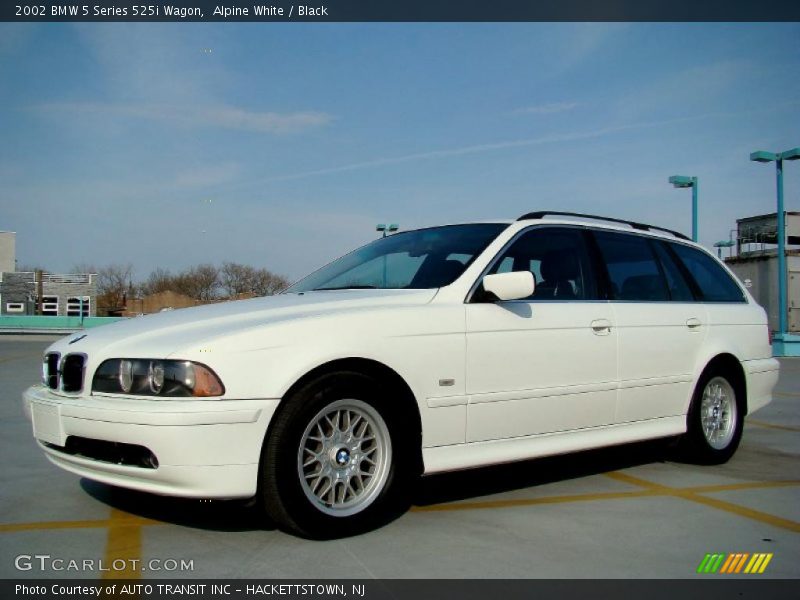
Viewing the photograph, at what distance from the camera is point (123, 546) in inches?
135

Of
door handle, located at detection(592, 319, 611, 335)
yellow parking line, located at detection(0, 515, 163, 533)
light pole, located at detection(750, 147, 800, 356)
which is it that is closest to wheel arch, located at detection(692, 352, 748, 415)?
door handle, located at detection(592, 319, 611, 335)

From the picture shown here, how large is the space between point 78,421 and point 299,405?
103cm

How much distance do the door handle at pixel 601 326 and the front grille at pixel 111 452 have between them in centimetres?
275

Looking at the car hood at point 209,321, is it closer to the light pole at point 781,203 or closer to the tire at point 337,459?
the tire at point 337,459

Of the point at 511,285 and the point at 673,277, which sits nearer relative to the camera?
the point at 511,285

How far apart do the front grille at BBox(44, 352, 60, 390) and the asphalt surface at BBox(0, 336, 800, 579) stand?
0.69 m

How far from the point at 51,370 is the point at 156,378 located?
3.12ft

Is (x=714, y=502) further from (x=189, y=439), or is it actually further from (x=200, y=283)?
(x=200, y=283)

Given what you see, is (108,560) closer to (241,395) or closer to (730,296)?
(241,395)

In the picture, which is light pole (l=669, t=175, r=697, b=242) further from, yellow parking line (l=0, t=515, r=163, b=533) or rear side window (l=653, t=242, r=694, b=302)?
yellow parking line (l=0, t=515, r=163, b=533)

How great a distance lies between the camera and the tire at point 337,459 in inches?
133

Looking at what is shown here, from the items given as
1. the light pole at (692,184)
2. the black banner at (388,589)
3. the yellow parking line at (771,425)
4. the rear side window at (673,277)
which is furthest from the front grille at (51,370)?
the light pole at (692,184)

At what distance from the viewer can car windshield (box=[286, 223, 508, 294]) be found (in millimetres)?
4457
